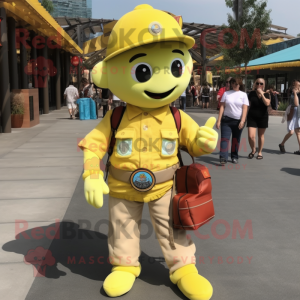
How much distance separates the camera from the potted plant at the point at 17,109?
13.9 m

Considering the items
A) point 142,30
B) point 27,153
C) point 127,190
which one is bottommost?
point 27,153

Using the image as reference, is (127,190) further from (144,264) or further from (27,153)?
(27,153)

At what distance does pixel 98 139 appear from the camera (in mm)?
3240

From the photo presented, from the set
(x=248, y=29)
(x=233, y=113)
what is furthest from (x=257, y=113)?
(x=248, y=29)

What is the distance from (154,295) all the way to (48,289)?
0.78 m

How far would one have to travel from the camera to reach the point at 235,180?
6.93 metres

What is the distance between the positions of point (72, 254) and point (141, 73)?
175 cm

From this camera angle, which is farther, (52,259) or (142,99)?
(52,259)

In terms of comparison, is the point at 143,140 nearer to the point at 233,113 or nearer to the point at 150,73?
the point at 150,73

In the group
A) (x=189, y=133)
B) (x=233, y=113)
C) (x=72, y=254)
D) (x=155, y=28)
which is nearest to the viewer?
(x=155, y=28)

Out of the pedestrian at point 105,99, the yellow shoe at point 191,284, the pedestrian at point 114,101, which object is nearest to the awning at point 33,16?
the pedestrian at point 105,99

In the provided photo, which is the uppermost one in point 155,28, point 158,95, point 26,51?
point 26,51

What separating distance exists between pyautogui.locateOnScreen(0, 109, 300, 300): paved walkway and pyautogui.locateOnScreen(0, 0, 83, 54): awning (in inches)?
263

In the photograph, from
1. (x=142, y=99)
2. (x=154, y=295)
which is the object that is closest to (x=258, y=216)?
(x=154, y=295)
